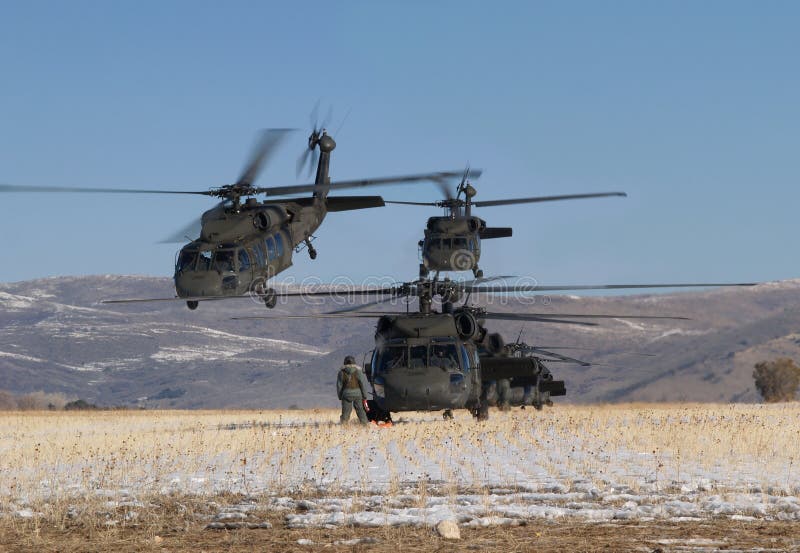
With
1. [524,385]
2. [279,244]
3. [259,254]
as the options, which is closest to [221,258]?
[259,254]

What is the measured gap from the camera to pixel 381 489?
13656 millimetres

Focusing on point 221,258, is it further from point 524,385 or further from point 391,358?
point 524,385

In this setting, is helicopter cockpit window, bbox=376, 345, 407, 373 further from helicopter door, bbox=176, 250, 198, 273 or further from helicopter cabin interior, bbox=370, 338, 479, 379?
helicopter door, bbox=176, 250, 198, 273

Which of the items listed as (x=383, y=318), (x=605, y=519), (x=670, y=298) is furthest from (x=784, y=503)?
(x=670, y=298)

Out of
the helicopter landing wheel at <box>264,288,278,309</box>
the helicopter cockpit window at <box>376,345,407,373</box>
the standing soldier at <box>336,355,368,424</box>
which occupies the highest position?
the helicopter landing wheel at <box>264,288,278,309</box>

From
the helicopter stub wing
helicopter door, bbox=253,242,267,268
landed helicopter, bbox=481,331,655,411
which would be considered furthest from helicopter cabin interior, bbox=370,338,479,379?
the helicopter stub wing

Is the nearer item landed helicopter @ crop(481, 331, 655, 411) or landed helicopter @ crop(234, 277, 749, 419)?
landed helicopter @ crop(234, 277, 749, 419)

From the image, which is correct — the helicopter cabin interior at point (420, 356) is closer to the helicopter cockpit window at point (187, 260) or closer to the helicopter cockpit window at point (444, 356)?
the helicopter cockpit window at point (444, 356)

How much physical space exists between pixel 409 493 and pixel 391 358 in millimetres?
10943

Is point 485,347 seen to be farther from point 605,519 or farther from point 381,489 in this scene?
point 605,519

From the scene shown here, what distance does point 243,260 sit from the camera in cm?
2933

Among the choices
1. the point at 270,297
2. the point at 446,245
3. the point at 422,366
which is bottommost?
the point at 422,366

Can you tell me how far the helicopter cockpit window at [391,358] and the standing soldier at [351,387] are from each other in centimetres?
127

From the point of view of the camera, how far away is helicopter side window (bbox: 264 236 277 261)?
3045 centimetres
